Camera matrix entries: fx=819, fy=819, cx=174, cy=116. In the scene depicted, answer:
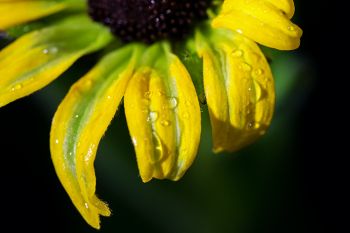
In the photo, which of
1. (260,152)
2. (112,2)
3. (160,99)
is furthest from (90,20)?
(260,152)

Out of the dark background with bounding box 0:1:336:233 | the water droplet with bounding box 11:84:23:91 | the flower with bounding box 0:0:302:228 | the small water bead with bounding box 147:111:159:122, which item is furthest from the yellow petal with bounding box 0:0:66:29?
the small water bead with bounding box 147:111:159:122

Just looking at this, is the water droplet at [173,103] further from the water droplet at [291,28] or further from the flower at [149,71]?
the water droplet at [291,28]

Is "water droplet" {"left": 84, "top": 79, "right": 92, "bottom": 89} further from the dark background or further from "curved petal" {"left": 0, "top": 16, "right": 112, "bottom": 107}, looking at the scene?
the dark background

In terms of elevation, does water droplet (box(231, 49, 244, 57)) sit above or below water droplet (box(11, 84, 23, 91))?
above

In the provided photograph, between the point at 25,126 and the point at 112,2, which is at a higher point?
the point at 112,2

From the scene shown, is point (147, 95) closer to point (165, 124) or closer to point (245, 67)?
point (165, 124)

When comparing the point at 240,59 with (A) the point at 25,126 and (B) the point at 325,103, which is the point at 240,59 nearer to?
(B) the point at 325,103
